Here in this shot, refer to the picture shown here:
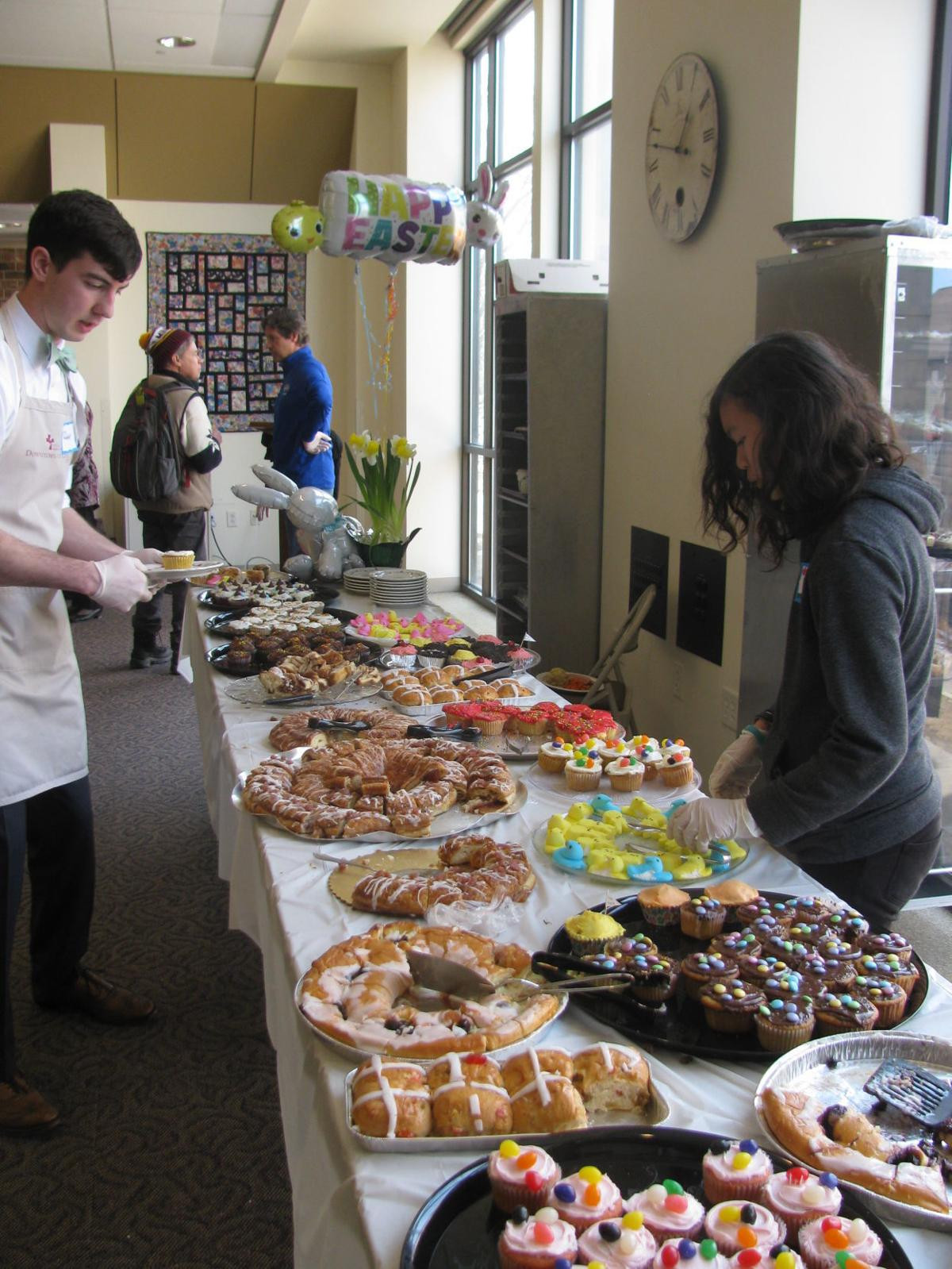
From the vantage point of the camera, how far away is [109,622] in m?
6.72

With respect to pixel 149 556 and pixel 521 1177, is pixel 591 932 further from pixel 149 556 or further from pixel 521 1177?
pixel 149 556

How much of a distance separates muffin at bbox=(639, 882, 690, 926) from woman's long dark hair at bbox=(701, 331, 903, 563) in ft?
1.94

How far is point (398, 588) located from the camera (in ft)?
11.1

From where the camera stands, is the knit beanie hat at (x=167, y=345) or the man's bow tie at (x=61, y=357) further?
the knit beanie hat at (x=167, y=345)

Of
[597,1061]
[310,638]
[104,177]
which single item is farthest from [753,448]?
[104,177]

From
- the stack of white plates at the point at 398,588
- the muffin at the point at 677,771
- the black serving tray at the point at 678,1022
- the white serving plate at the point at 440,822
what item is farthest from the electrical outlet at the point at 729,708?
the black serving tray at the point at 678,1022

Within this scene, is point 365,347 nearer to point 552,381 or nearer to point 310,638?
point 552,381

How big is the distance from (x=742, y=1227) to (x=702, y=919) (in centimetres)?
51

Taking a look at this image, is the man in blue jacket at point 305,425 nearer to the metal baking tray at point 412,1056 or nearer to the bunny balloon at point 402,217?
the bunny balloon at point 402,217

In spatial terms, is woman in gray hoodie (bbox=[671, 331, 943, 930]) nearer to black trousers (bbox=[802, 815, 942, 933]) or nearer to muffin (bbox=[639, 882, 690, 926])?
black trousers (bbox=[802, 815, 942, 933])

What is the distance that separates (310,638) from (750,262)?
1710 millimetres

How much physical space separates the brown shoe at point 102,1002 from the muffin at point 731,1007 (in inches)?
67.8

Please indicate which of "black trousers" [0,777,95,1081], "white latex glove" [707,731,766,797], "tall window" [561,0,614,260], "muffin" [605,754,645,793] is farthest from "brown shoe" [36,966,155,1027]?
"tall window" [561,0,614,260]

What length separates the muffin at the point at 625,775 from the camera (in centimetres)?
188
